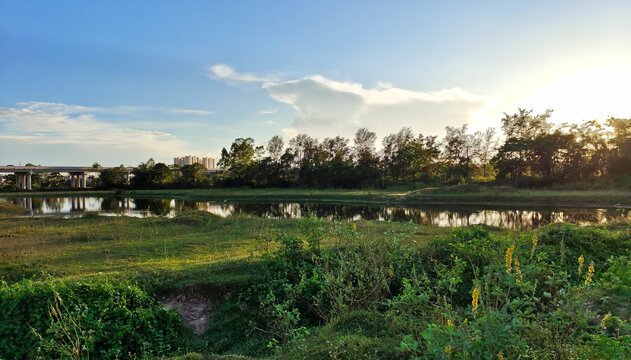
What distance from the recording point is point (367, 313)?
4609 millimetres

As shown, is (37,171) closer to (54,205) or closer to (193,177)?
(193,177)

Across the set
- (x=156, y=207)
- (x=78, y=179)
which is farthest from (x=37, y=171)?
(x=156, y=207)

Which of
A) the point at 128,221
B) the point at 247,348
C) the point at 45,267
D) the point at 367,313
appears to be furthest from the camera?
the point at 128,221

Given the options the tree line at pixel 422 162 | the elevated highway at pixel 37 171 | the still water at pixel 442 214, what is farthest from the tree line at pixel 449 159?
the elevated highway at pixel 37 171

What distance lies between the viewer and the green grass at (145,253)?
7.02 m

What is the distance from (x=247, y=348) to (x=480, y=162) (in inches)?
2435

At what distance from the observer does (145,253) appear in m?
9.80

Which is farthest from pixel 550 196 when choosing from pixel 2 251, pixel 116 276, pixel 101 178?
pixel 101 178

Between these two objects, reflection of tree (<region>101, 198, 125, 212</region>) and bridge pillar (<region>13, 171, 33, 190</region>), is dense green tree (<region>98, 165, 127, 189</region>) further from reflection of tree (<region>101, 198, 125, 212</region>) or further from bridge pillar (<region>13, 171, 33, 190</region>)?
reflection of tree (<region>101, 198, 125, 212</region>)

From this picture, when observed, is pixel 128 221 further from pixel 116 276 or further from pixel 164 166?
pixel 164 166

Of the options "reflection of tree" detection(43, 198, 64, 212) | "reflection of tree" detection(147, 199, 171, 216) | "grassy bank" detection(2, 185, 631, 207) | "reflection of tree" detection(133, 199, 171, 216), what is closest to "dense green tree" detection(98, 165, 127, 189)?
"reflection of tree" detection(43, 198, 64, 212)

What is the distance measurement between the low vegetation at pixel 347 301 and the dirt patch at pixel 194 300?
0.12 metres

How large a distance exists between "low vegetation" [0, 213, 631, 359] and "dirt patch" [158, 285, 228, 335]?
12 centimetres

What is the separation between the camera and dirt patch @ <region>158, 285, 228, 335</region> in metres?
6.09
